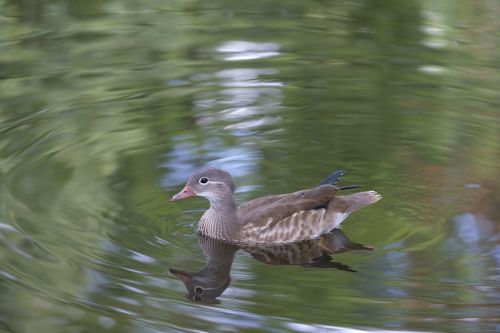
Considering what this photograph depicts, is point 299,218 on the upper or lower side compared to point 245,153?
lower

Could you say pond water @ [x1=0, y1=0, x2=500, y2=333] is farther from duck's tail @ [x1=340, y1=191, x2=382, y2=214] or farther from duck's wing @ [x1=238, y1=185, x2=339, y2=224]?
duck's wing @ [x1=238, y1=185, x2=339, y2=224]

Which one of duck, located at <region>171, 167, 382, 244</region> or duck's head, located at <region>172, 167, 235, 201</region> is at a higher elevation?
duck's head, located at <region>172, 167, 235, 201</region>

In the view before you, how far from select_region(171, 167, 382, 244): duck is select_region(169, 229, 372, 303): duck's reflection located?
7 cm

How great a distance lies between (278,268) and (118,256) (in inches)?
44.2

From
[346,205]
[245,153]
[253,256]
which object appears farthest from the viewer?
[245,153]

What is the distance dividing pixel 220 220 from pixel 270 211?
0.39 meters

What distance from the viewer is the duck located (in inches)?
334

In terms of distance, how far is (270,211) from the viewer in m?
8.48

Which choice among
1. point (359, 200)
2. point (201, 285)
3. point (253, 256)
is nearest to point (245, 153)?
point (359, 200)

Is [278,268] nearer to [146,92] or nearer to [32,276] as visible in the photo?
[32,276]

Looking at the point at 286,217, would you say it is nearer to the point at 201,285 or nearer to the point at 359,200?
the point at 359,200

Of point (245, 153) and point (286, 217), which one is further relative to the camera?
point (245, 153)

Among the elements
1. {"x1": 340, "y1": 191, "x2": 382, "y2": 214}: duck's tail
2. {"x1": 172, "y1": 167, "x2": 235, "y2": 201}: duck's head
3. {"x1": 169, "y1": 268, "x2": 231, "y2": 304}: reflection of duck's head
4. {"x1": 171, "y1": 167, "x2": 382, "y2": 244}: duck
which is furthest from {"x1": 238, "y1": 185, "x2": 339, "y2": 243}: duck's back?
{"x1": 169, "y1": 268, "x2": 231, "y2": 304}: reflection of duck's head

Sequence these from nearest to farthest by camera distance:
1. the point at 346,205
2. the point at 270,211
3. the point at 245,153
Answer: the point at 270,211 → the point at 346,205 → the point at 245,153
